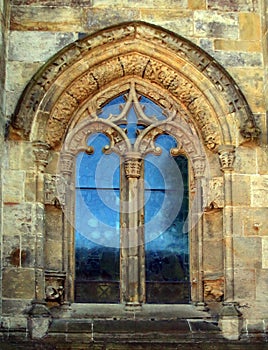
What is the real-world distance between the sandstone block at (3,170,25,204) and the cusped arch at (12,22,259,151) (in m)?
0.42

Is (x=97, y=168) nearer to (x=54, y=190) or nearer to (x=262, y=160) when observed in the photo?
(x=54, y=190)

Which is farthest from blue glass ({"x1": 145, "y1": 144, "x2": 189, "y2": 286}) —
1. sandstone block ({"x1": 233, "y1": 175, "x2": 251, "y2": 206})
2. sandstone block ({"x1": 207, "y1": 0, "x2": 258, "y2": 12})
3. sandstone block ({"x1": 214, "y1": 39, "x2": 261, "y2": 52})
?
sandstone block ({"x1": 207, "y1": 0, "x2": 258, "y2": 12})

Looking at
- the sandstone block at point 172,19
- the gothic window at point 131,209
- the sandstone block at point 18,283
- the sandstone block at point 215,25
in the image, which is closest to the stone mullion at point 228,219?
the gothic window at point 131,209

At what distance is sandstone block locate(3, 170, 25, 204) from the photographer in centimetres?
938

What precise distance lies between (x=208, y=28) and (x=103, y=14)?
1.14 meters

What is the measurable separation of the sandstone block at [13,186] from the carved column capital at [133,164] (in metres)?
1.12

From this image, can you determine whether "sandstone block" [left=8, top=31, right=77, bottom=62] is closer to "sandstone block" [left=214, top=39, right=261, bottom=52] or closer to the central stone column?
the central stone column

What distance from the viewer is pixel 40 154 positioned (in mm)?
9523

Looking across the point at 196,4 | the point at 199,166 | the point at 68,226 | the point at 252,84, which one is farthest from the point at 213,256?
the point at 196,4

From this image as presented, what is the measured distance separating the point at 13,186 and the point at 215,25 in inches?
110

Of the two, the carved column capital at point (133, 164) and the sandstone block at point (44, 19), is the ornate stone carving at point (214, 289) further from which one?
the sandstone block at point (44, 19)

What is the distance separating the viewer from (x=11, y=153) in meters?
9.52

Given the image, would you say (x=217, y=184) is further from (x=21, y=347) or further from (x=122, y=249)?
(x=21, y=347)

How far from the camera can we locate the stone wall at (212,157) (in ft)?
30.4
